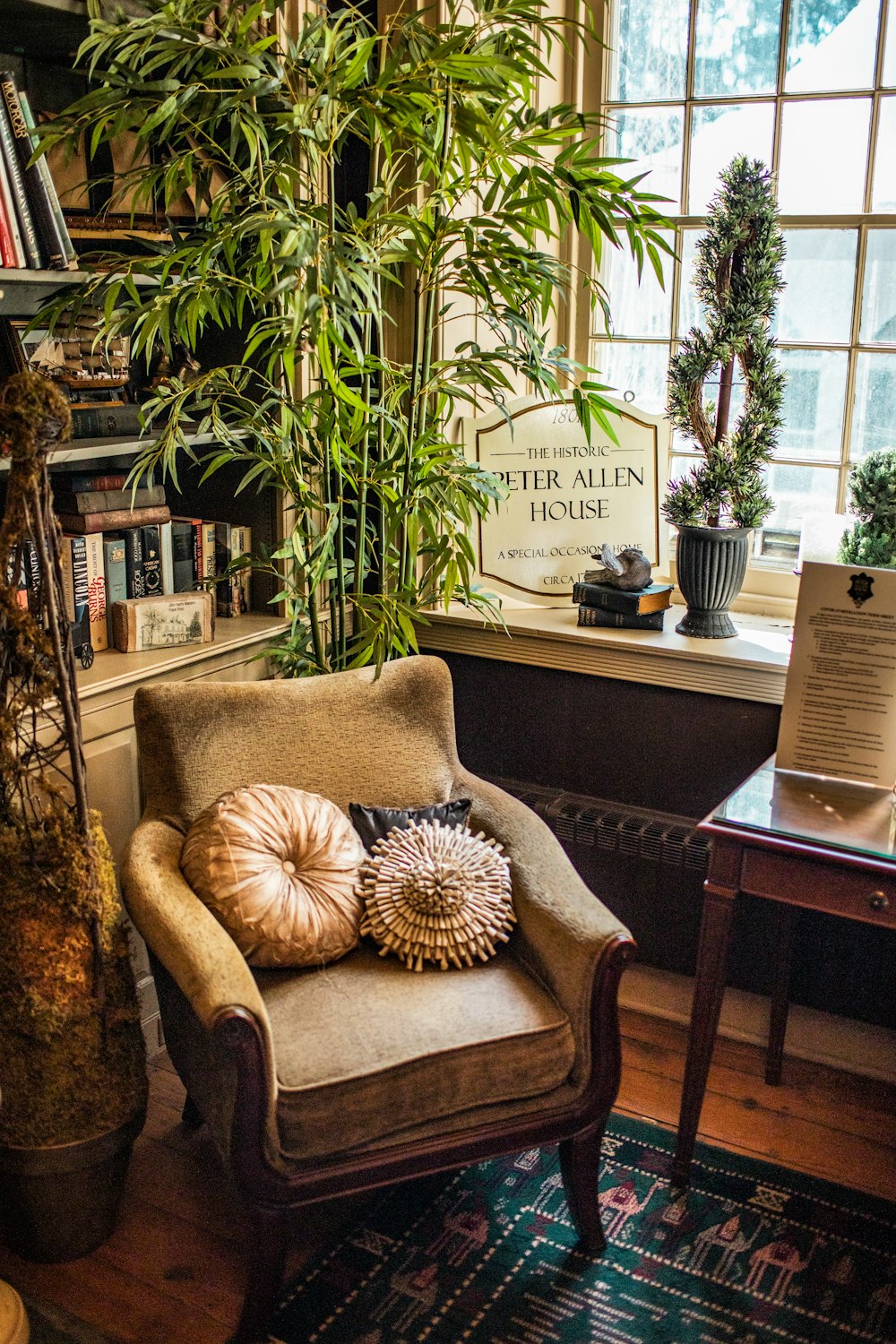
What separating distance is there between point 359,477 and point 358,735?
0.55 m

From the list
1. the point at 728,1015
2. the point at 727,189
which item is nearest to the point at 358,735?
the point at 728,1015

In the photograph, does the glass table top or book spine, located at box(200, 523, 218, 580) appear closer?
the glass table top

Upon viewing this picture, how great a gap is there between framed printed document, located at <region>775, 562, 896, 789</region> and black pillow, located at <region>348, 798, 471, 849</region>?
63cm

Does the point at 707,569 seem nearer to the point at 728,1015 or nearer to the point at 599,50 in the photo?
the point at 728,1015

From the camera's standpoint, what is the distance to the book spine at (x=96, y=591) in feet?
7.87

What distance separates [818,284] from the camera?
273cm

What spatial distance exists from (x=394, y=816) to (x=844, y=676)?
0.86m

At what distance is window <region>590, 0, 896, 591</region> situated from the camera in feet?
8.59

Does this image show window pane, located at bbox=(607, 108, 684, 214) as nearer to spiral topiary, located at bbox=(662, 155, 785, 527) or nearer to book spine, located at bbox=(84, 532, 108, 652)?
spiral topiary, located at bbox=(662, 155, 785, 527)

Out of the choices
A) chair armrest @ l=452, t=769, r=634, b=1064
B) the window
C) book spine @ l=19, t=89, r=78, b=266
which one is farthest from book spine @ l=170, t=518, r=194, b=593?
the window

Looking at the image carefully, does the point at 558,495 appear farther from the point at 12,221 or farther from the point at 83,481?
the point at 12,221

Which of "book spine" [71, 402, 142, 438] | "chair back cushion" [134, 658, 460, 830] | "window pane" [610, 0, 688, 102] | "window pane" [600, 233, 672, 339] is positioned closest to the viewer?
"chair back cushion" [134, 658, 460, 830]

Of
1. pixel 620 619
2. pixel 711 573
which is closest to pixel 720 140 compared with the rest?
pixel 711 573

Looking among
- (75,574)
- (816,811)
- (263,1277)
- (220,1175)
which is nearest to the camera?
(263,1277)
